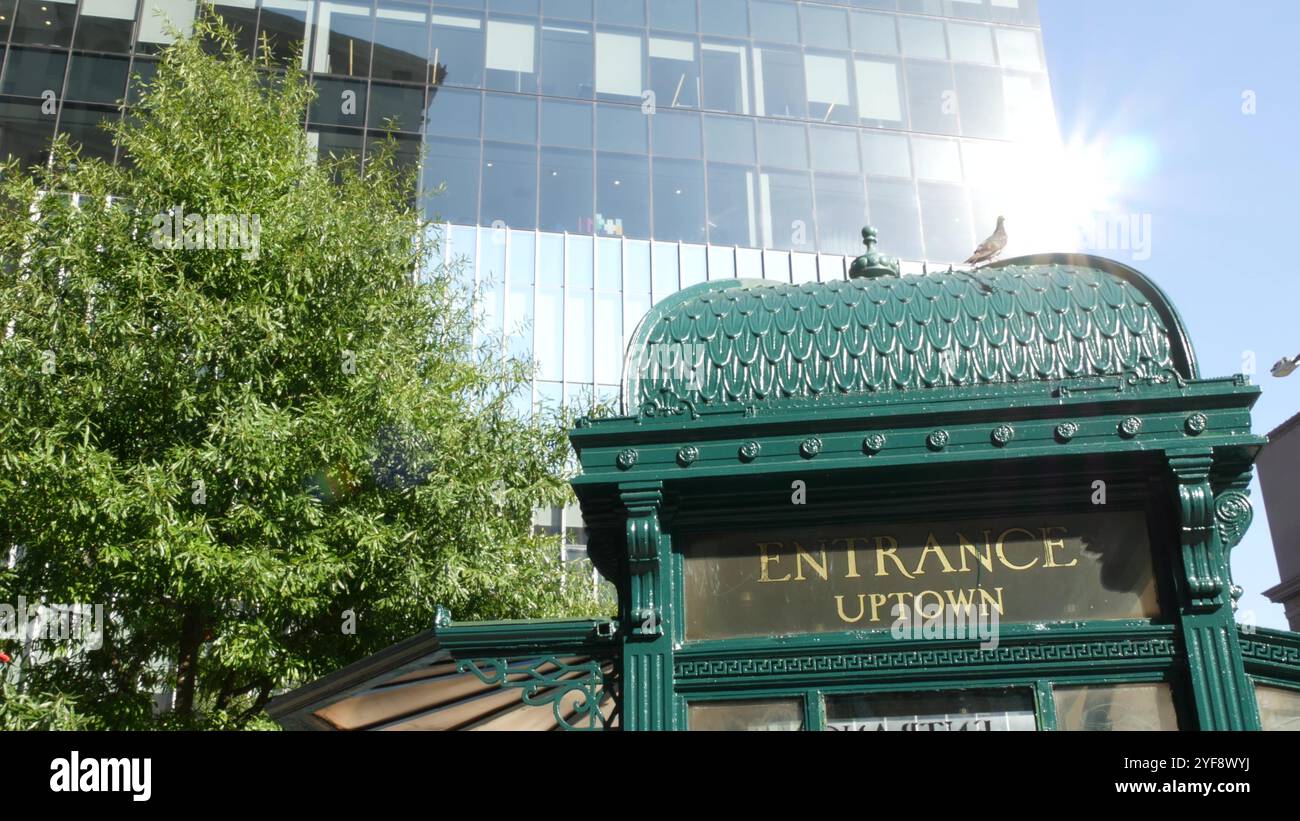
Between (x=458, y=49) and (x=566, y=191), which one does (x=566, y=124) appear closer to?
(x=566, y=191)

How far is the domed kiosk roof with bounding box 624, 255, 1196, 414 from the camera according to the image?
5.51 metres

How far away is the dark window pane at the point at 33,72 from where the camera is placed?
35.3m

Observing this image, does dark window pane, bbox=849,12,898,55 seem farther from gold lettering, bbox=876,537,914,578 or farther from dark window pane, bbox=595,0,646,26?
gold lettering, bbox=876,537,914,578

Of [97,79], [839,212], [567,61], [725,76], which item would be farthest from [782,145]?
[97,79]

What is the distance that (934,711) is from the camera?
204 inches

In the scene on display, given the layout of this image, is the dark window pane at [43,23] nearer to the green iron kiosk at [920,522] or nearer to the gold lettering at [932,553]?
the green iron kiosk at [920,522]

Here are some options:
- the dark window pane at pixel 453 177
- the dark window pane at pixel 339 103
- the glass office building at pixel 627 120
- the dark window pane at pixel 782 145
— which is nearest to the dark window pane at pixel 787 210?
the glass office building at pixel 627 120

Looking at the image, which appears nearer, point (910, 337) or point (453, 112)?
point (910, 337)

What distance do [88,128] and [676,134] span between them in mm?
18458

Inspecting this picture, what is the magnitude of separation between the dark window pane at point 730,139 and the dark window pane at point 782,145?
0.35 meters

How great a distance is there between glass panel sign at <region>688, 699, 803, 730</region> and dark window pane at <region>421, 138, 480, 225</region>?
33513 millimetres

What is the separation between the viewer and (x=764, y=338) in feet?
18.9
